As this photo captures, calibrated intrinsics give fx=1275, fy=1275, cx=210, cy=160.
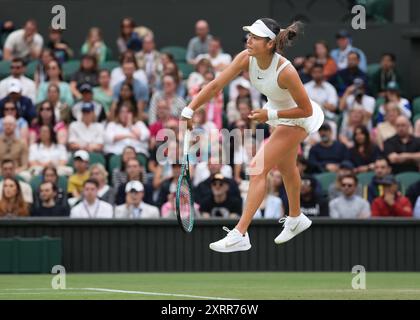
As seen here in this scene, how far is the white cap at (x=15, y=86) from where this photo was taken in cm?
1831

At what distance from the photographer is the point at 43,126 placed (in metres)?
17.6

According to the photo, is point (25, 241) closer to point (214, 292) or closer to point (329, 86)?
point (214, 292)

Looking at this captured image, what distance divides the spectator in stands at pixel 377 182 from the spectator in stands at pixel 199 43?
13.5 ft

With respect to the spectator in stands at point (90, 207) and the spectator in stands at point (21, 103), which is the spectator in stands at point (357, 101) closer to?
the spectator in stands at point (90, 207)

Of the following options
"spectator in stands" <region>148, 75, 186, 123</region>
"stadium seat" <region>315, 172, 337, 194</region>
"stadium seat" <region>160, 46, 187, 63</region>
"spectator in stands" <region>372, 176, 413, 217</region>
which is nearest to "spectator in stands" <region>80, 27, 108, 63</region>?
"stadium seat" <region>160, 46, 187, 63</region>

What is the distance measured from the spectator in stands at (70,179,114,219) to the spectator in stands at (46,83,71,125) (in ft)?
6.70

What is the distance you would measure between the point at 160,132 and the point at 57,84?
1872 mm

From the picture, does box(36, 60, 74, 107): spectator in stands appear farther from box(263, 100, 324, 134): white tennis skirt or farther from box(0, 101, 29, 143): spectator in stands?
box(263, 100, 324, 134): white tennis skirt

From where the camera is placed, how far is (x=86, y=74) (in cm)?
1908

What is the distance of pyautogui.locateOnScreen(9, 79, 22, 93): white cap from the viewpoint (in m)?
→ 18.3

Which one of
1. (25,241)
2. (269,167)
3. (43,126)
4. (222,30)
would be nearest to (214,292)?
(269,167)

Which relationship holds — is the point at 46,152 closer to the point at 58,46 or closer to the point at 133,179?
the point at 133,179

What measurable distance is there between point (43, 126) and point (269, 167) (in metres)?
6.90

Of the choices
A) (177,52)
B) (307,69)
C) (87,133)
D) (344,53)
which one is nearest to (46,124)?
(87,133)
